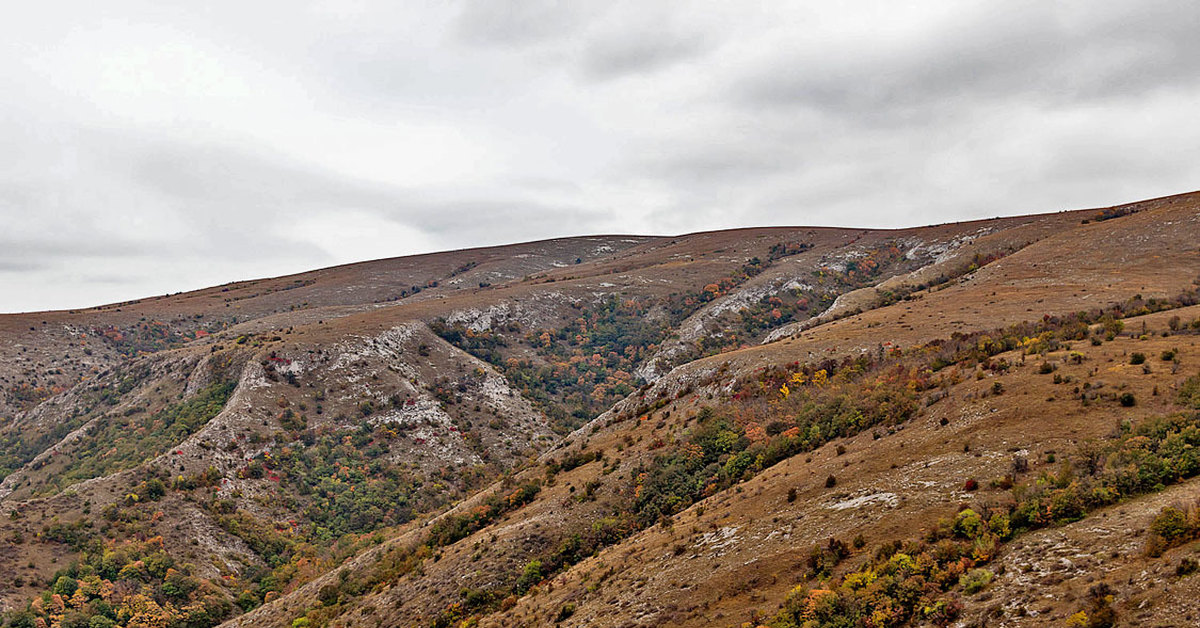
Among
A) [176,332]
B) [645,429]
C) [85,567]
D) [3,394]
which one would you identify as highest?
[176,332]

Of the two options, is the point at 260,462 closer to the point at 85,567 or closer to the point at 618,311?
the point at 85,567

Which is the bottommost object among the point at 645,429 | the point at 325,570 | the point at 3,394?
the point at 325,570

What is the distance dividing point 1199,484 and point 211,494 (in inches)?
2601

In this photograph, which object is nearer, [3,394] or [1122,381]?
[1122,381]

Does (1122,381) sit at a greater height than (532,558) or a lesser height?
greater

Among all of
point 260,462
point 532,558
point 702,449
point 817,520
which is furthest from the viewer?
point 260,462

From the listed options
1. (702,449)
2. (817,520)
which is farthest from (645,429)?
(817,520)

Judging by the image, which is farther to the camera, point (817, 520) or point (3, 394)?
point (3, 394)

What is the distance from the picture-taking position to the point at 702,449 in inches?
1367

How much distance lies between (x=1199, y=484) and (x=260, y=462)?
68998mm

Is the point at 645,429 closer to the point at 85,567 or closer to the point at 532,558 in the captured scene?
the point at 532,558

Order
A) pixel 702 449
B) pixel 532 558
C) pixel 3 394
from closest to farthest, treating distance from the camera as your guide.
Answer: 1. pixel 532 558
2. pixel 702 449
3. pixel 3 394

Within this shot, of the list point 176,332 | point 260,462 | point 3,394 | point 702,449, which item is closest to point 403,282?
point 176,332

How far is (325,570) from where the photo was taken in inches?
1732
